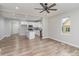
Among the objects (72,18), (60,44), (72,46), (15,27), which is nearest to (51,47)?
(60,44)

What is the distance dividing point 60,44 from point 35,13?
1.05 m

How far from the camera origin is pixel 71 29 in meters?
2.44

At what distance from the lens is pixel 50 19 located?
284 cm

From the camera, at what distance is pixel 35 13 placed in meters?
2.44

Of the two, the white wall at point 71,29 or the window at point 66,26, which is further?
the white wall at point 71,29

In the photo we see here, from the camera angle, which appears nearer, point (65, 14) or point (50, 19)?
point (65, 14)

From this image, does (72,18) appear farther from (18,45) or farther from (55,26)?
(18,45)

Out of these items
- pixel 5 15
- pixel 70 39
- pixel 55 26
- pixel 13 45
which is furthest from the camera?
pixel 13 45

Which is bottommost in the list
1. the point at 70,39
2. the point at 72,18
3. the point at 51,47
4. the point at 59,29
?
the point at 51,47

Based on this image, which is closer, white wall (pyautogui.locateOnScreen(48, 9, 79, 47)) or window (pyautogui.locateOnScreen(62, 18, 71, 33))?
window (pyautogui.locateOnScreen(62, 18, 71, 33))

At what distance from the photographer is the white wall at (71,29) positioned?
2.49 m

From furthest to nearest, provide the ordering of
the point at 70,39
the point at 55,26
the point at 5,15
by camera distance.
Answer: the point at 55,26 < the point at 70,39 < the point at 5,15

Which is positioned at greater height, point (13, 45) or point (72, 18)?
point (72, 18)

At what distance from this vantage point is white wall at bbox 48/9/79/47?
2.49 metres
